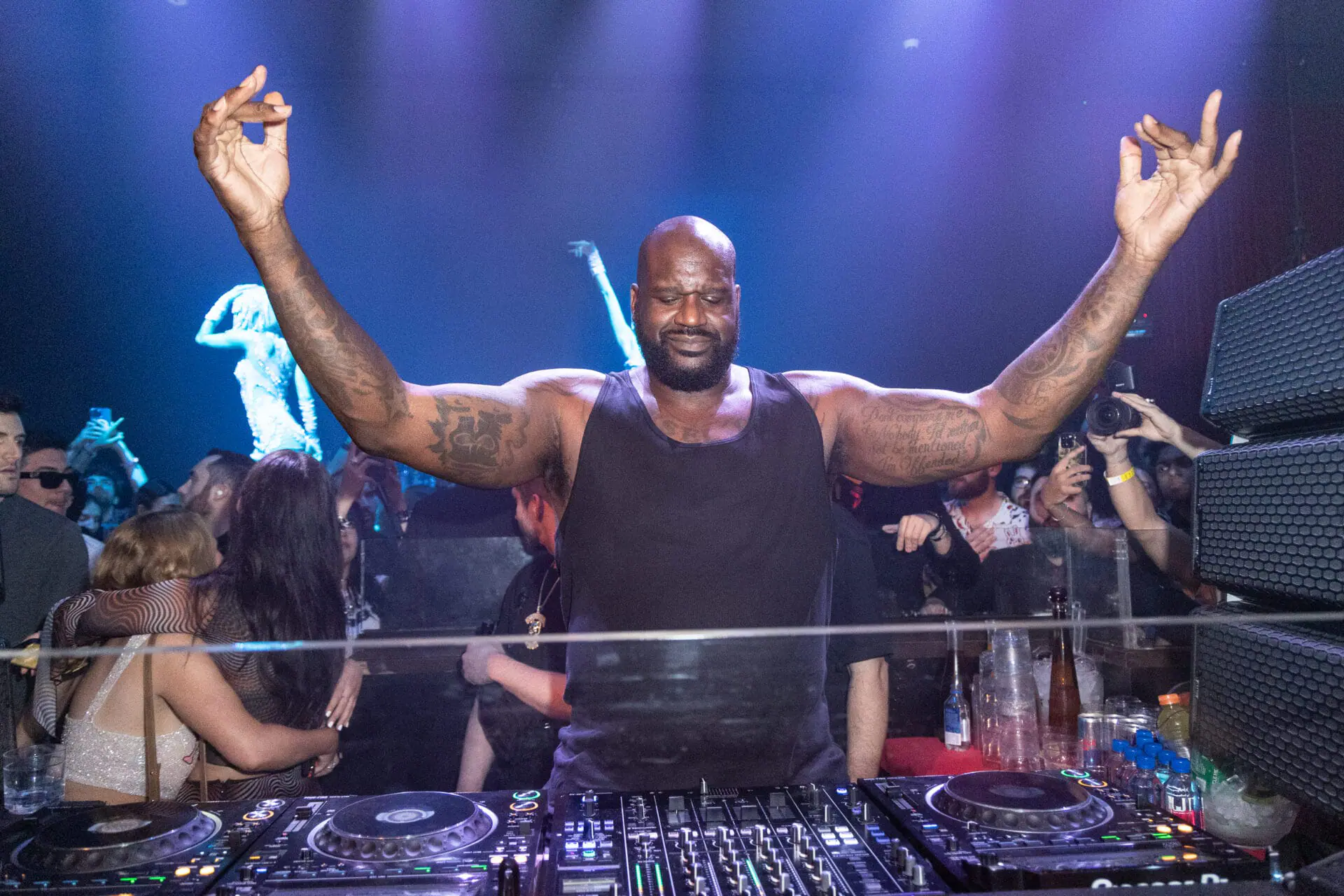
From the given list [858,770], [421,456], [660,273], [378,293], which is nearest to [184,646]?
[421,456]

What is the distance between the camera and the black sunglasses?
159 inches

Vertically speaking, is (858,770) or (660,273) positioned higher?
(660,273)

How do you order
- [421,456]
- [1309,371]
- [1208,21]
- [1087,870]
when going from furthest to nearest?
[1208,21], [421,456], [1309,371], [1087,870]

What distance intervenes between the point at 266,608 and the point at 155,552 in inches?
18.3

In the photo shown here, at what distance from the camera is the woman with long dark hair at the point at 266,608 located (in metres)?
1.05

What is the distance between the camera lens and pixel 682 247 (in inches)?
61.2

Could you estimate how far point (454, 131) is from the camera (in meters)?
5.61

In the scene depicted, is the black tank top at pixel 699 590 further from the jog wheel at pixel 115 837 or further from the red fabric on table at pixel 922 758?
the jog wheel at pixel 115 837

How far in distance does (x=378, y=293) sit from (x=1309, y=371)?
213 inches

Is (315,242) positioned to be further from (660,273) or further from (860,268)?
(660,273)

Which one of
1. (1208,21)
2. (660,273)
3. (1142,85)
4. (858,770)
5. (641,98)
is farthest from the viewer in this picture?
(641,98)

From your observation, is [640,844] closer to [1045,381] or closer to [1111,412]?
[1045,381]

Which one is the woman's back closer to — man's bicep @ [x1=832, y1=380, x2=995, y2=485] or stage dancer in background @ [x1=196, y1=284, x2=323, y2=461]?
man's bicep @ [x1=832, y1=380, x2=995, y2=485]

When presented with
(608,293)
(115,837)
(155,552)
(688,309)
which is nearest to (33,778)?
(115,837)
